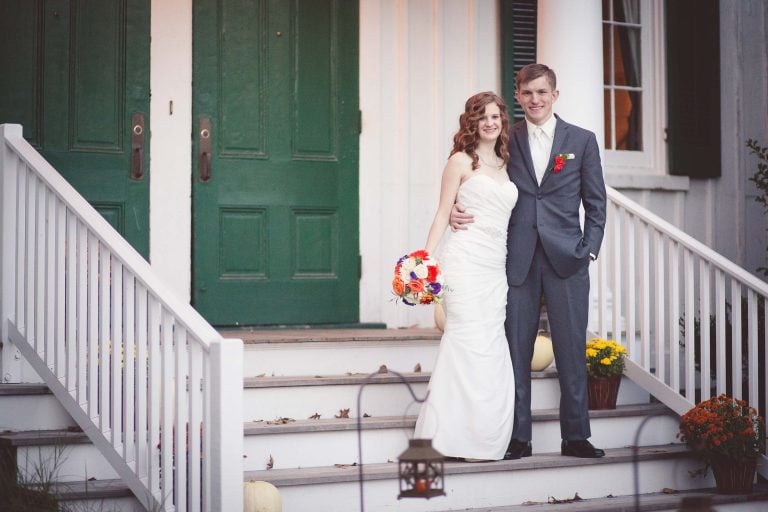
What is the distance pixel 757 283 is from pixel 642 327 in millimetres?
674

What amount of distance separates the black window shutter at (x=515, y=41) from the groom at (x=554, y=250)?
1895 millimetres

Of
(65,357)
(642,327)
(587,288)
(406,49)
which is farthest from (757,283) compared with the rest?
(65,357)

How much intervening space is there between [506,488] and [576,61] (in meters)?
2.65

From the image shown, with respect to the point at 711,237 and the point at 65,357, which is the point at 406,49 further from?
the point at 65,357

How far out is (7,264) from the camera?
4758mm

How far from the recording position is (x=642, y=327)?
5715 millimetres

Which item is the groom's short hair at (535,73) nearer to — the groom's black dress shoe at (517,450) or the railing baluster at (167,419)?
the groom's black dress shoe at (517,450)

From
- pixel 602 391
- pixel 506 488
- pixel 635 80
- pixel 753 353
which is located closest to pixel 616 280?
pixel 602 391

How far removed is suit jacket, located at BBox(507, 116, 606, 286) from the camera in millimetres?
4793

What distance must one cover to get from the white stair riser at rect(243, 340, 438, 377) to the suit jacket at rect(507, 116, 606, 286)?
1.02m

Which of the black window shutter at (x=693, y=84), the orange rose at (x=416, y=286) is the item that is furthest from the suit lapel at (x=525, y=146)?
the black window shutter at (x=693, y=84)

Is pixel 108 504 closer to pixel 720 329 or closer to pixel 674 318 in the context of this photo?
pixel 674 318

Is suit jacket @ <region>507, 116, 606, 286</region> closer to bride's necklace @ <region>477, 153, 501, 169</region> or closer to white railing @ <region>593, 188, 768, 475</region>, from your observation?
bride's necklace @ <region>477, 153, 501, 169</region>

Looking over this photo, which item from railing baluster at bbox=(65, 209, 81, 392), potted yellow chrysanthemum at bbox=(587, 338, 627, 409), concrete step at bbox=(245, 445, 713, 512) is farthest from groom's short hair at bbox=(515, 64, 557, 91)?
railing baluster at bbox=(65, 209, 81, 392)
